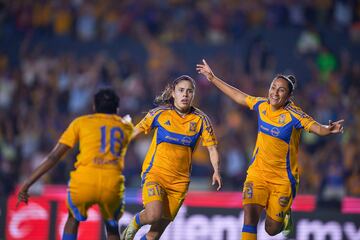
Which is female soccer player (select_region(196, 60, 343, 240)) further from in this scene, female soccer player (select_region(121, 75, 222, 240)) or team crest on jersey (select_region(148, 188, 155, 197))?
team crest on jersey (select_region(148, 188, 155, 197))

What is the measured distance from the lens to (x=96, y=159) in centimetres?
901

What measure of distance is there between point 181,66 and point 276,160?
8.42 meters

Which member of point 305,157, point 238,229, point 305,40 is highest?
point 305,40

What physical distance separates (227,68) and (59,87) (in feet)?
12.5

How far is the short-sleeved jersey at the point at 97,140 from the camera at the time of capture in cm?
901

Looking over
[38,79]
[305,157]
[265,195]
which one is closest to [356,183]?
[305,157]

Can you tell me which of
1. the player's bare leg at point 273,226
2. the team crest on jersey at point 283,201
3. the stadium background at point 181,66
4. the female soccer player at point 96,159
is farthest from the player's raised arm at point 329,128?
the stadium background at point 181,66

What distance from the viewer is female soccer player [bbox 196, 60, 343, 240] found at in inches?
408

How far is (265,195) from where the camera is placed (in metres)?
10.4

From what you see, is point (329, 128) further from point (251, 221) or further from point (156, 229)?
point (156, 229)

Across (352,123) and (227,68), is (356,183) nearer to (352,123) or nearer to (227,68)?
(352,123)

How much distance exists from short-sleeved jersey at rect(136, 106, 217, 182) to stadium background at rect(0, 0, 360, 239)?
6.13m

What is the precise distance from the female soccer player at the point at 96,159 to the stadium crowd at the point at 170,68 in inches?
302

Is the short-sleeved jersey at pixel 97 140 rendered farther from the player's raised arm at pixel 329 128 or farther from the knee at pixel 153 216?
the player's raised arm at pixel 329 128
